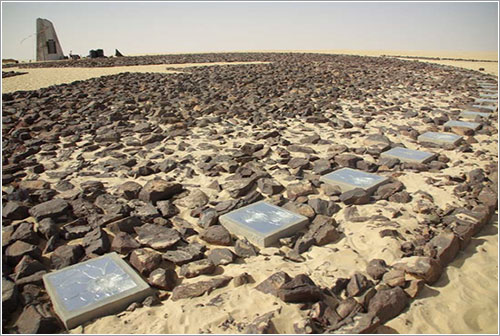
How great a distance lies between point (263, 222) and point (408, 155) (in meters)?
2.79

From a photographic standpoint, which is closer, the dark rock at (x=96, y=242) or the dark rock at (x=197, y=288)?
the dark rock at (x=197, y=288)

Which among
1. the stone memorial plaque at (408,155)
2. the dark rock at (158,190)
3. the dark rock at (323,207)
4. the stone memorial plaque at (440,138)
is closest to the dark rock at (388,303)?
the dark rock at (323,207)

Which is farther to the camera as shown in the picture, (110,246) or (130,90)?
(130,90)

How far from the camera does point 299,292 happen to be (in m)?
2.46

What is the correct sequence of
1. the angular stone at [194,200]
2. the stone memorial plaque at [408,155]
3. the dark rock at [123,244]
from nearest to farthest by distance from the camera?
the dark rock at [123,244] < the angular stone at [194,200] < the stone memorial plaque at [408,155]

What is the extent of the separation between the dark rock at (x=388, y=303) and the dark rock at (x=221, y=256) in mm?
1117

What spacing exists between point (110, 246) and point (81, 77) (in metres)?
14.0

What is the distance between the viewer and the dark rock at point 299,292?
2467 mm

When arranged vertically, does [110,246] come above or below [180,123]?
below

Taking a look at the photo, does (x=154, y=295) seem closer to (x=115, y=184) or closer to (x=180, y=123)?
(x=115, y=184)

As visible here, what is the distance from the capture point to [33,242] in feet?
10.5

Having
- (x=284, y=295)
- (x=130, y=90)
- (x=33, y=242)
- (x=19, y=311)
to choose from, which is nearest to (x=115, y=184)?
(x=33, y=242)

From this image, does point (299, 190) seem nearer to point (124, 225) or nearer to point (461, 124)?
point (124, 225)

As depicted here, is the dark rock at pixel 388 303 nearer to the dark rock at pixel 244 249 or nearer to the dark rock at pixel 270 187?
the dark rock at pixel 244 249
